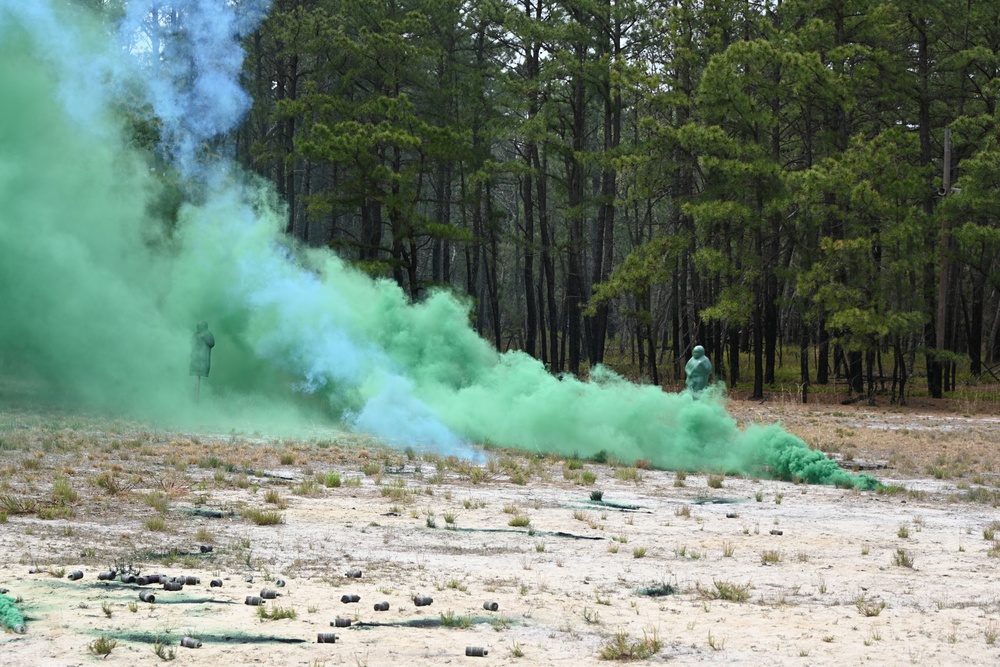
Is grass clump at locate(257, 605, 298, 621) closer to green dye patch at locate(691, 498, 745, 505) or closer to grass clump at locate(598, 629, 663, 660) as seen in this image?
grass clump at locate(598, 629, 663, 660)

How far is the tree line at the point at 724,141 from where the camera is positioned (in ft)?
111

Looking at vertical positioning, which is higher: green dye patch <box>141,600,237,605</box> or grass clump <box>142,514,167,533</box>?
grass clump <box>142,514,167,533</box>

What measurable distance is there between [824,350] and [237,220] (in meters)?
→ 23.2

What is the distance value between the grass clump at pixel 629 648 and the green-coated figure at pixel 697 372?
13.1 meters

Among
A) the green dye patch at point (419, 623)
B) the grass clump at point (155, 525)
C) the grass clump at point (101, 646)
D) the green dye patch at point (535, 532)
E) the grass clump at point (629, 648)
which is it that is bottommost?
the grass clump at point (629, 648)

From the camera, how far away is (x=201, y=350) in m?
22.7

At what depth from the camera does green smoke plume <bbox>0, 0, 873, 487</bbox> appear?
21.8m

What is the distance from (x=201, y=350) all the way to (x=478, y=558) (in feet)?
43.2

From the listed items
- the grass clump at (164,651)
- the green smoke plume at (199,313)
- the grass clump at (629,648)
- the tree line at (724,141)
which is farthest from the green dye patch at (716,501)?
the tree line at (724,141)

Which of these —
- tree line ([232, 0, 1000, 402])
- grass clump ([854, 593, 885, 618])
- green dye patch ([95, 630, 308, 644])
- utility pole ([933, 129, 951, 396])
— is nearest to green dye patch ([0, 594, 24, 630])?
green dye patch ([95, 630, 308, 644])

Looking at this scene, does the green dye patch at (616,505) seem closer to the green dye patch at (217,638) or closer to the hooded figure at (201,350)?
the green dye patch at (217,638)

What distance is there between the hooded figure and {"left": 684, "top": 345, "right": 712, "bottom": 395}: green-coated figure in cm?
949

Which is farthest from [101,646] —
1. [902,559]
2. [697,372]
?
[697,372]

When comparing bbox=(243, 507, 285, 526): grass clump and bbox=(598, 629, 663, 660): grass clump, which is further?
bbox=(243, 507, 285, 526): grass clump
